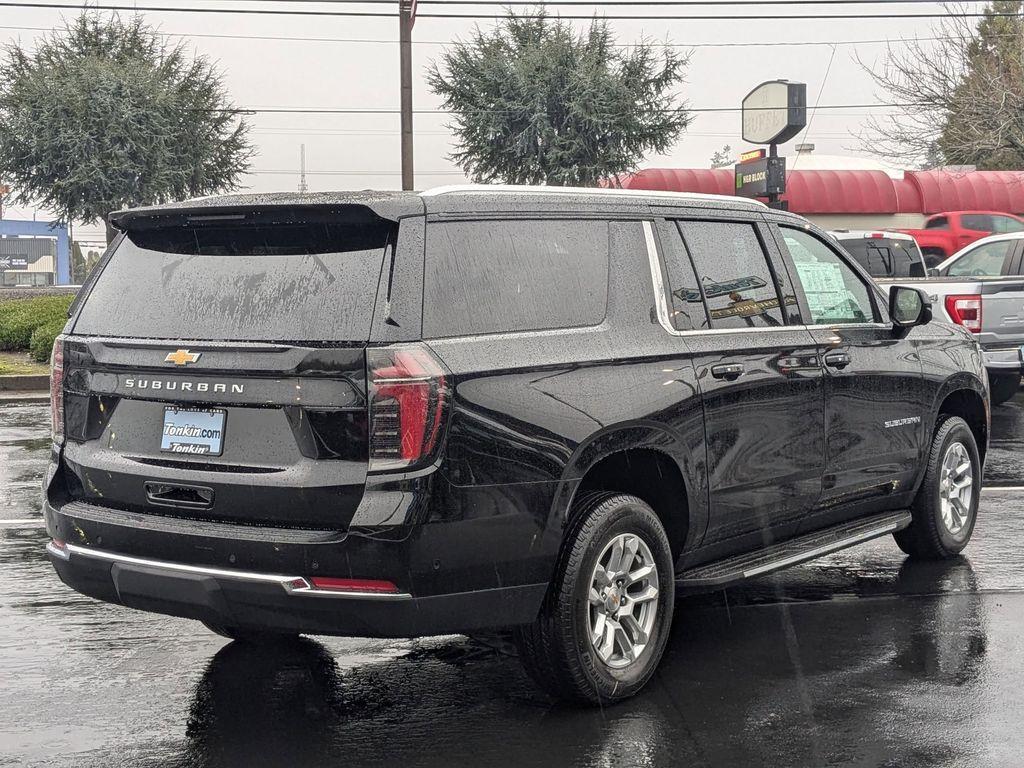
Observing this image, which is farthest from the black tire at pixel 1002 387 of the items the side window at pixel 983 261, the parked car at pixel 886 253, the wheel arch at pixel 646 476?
the wheel arch at pixel 646 476

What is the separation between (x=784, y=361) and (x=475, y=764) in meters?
2.28

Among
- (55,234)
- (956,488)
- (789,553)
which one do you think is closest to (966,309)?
(956,488)

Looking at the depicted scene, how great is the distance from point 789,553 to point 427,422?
7.16ft

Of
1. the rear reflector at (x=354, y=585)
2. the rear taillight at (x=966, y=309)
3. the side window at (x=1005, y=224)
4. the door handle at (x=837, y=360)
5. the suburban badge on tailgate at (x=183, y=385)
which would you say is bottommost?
the rear reflector at (x=354, y=585)

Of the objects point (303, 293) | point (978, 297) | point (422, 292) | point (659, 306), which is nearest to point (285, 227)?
point (303, 293)

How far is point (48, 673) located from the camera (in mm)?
5082

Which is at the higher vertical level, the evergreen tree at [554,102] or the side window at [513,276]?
the evergreen tree at [554,102]

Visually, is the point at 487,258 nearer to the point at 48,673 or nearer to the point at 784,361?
the point at 784,361

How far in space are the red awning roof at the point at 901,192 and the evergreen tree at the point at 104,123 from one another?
14.2 meters

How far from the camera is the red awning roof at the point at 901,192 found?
4038 cm

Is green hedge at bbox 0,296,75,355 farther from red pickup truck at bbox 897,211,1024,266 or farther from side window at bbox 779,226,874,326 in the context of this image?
red pickup truck at bbox 897,211,1024,266

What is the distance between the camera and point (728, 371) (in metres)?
5.16

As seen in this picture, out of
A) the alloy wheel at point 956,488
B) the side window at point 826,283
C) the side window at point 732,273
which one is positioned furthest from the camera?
the alloy wheel at point 956,488

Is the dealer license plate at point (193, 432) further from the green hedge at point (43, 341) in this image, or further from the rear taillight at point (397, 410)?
the green hedge at point (43, 341)
